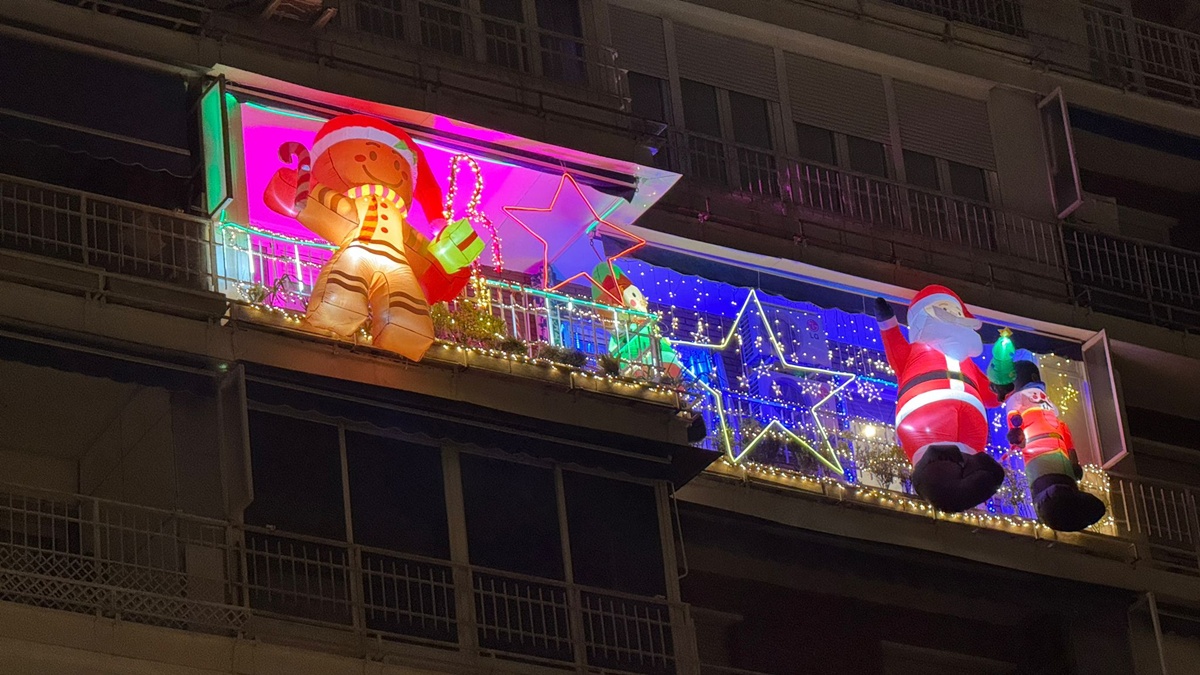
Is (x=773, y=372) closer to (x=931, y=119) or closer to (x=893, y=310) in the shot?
(x=893, y=310)

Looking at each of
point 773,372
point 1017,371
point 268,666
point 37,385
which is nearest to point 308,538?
point 268,666

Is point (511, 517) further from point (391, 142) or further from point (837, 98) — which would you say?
point (837, 98)

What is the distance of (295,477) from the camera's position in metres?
22.1

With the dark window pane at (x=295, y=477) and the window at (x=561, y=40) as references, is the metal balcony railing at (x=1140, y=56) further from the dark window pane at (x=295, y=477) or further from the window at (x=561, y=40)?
the dark window pane at (x=295, y=477)

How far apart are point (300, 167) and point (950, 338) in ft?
19.6

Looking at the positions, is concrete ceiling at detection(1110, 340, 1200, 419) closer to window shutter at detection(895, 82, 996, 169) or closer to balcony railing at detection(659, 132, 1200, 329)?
balcony railing at detection(659, 132, 1200, 329)

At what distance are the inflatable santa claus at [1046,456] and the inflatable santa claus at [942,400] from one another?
0.69m

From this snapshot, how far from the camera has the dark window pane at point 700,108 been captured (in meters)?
27.0

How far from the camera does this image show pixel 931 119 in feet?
93.8

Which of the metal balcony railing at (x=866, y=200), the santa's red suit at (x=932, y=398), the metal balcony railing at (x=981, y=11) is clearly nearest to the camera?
the santa's red suit at (x=932, y=398)

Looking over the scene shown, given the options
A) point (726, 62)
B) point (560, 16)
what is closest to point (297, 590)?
point (560, 16)

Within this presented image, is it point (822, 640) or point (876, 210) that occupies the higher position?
point (876, 210)

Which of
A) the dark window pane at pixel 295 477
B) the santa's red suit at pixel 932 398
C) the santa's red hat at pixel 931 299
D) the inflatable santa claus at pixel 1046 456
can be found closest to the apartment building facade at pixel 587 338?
the dark window pane at pixel 295 477

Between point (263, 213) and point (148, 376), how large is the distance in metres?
2.59
